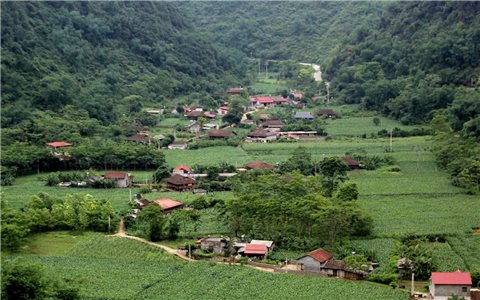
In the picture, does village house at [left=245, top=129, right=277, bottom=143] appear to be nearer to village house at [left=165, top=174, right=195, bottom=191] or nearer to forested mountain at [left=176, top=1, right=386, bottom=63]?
village house at [left=165, top=174, right=195, bottom=191]

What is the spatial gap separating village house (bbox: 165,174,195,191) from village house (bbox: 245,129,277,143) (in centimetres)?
1323

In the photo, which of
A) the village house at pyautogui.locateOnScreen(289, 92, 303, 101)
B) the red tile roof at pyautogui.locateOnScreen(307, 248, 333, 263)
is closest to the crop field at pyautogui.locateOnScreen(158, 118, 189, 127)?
the village house at pyautogui.locateOnScreen(289, 92, 303, 101)

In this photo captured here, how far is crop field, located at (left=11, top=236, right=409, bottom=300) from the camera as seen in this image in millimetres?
23344

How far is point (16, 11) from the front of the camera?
5891cm

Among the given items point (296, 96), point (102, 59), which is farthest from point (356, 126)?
point (102, 59)

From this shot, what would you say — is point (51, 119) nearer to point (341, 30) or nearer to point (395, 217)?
point (395, 217)

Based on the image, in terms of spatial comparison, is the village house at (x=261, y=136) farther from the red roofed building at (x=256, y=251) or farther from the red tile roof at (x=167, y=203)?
the red roofed building at (x=256, y=251)

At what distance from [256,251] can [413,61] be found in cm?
4259

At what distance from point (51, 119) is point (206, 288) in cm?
2835

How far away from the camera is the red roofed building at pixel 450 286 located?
23125mm

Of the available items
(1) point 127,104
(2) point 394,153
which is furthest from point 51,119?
(2) point 394,153

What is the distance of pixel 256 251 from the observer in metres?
27.5

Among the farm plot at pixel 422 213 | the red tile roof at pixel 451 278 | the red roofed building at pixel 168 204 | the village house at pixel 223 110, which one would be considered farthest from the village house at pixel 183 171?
the village house at pixel 223 110

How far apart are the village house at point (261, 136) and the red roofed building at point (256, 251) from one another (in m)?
23.6
